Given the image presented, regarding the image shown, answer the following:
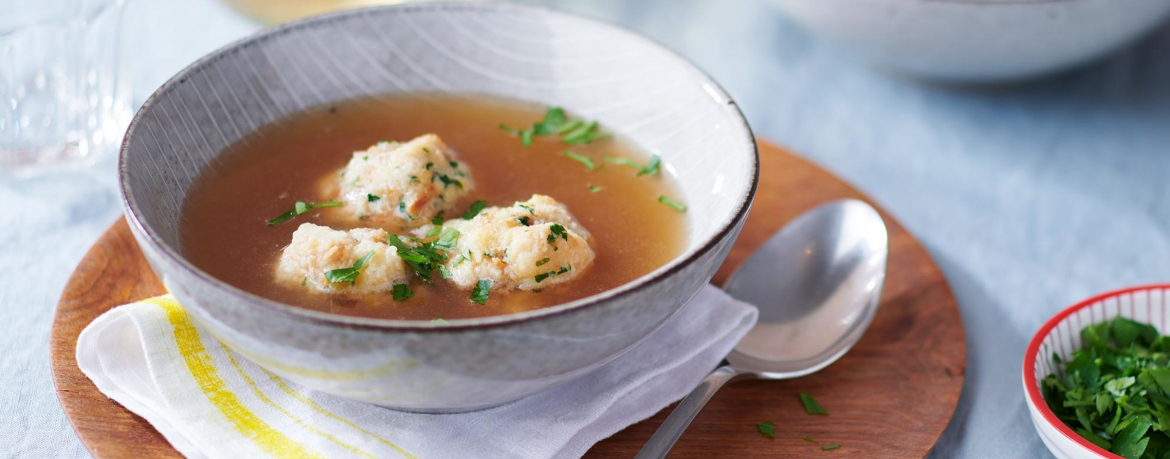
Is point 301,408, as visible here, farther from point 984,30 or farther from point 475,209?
point 984,30

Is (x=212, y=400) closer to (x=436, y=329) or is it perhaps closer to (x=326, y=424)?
(x=326, y=424)

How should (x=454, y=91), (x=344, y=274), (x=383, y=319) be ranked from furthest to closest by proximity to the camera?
1. (x=454, y=91)
2. (x=344, y=274)
3. (x=383, y=319)

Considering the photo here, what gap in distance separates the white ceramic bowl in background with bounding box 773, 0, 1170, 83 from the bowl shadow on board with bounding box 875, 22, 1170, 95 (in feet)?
0.32

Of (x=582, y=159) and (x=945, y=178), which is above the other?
(x=582, y=159)

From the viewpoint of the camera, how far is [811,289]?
209 centimetres

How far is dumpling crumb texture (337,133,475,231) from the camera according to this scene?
1820 millimetres

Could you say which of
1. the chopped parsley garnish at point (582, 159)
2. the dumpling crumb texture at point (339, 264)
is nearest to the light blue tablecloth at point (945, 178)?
the dumpling crumb texture at point (339, 264)

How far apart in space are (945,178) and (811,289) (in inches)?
33.0

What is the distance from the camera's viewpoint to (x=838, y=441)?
1697mm

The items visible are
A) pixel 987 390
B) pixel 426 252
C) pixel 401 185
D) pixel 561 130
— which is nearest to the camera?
pixel 426 252

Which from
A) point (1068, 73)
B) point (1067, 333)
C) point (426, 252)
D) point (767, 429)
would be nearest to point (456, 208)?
point (426, 252)

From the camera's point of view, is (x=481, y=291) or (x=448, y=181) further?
(x=448, y=181)

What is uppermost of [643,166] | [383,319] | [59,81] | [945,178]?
[383,319]

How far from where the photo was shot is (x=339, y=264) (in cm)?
160
